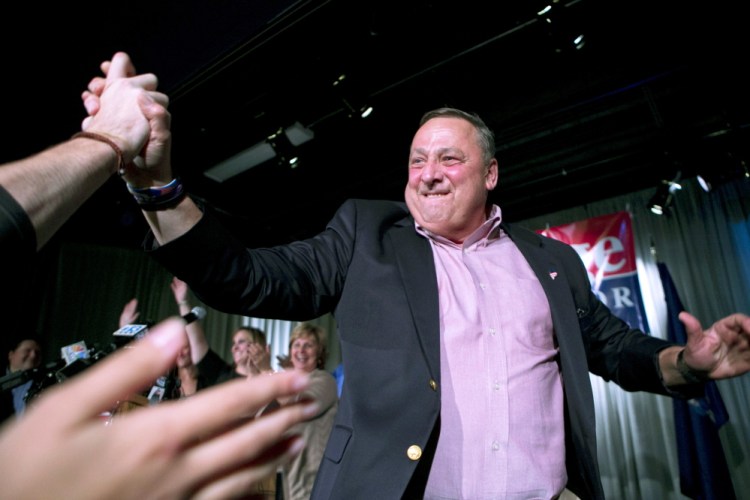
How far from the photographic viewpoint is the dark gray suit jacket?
99cm

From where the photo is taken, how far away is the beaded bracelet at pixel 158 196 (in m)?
0.92

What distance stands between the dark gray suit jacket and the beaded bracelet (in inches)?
3.0

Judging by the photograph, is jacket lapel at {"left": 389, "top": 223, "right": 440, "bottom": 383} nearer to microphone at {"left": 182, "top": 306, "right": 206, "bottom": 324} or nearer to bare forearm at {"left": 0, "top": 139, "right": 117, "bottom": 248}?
bare forearm at {"left": 0, "top": 139, "right": 117, "bottom": 248}

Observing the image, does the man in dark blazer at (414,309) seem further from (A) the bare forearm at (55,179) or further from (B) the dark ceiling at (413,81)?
(B) the dark ceiling at (413,81)

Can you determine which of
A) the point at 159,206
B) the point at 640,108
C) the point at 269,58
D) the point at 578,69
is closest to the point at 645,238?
the point at 640,108

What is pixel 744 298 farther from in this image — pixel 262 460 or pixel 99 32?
pixel 99 32

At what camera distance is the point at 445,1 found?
326cm

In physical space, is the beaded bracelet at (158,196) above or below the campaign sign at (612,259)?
below


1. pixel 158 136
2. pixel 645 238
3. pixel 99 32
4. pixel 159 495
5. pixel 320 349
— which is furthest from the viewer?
pixel 645 238

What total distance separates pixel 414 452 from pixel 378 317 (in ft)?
1.19

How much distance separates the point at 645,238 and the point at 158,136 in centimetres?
607

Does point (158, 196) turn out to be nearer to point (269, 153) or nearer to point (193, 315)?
point (193, 315)

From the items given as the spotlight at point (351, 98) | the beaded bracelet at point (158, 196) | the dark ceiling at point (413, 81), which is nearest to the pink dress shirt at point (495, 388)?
the beaded bracelet at point (158, 196)

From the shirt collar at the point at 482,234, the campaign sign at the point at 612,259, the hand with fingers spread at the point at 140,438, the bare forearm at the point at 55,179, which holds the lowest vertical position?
the hand with fingers spread at the point at 140,438
